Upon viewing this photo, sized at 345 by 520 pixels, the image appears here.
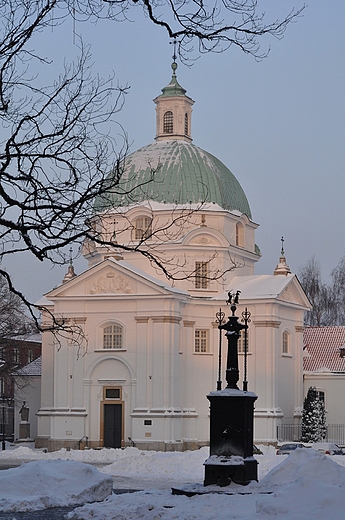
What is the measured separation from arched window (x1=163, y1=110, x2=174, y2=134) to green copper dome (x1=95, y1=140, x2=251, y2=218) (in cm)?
92

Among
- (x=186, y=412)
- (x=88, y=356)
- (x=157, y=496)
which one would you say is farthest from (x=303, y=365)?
(x=157, y=496)

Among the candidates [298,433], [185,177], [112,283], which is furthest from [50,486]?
[185,177]

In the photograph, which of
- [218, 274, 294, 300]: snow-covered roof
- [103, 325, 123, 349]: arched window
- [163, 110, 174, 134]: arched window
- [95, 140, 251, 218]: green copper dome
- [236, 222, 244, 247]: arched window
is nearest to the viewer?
[103, 325, 123, 349]: arched window

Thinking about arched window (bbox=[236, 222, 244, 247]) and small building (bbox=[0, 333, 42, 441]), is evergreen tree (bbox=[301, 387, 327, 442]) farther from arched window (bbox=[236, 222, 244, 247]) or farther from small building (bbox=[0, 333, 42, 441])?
small building (bbox=[0, 333, 42, 441])

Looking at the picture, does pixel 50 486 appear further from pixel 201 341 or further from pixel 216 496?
pixel 201 341

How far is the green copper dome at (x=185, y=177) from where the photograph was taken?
53.0 metres

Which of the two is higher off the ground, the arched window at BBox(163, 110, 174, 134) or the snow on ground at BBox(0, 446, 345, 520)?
the arched window at BBox(163, 110, 174, 134)

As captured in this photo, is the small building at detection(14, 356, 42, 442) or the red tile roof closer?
the red tile roof

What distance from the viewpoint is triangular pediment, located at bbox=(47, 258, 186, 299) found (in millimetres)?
48500

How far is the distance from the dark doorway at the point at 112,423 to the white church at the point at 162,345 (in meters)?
0.05

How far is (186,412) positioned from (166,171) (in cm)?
1310

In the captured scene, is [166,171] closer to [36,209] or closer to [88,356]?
[88,356]

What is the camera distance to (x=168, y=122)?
57094mm

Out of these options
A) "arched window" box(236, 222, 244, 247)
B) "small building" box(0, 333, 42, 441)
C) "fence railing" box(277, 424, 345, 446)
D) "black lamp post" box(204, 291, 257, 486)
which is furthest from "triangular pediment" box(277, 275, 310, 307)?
"black lamp post" box(204, 291, 257, 486)
